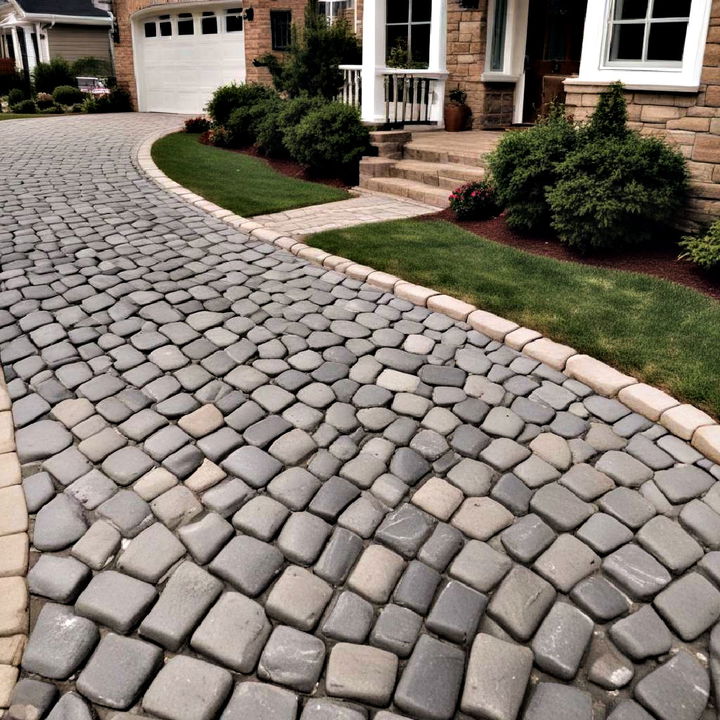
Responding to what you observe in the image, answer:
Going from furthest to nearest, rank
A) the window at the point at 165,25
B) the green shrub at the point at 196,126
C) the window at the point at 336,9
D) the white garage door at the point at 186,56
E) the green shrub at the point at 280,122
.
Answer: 1. the window at the point at 165,25
2. the white garage door at the point at 186,56
3. the window at the point at 336,9
4. the green shrub at the point at 196,126
5. the green shrub at the point at 280,122

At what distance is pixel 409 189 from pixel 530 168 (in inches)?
98.1

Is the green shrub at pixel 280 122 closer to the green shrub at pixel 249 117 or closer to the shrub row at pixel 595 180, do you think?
the green shrub at pixel 249 117

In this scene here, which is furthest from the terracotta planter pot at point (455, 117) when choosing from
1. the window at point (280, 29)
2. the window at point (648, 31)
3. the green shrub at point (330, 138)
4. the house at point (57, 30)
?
the house at point (57, 30)

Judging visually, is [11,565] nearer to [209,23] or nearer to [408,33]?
[408,33]

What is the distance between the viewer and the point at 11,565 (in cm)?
257

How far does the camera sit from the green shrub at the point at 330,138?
9.19 m

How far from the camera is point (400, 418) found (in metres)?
3.50

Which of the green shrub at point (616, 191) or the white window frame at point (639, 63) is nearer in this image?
the green shrub at point (616, 191)

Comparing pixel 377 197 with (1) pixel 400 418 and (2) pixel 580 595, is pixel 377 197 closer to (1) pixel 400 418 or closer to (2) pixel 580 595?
(1) pixel 400 418

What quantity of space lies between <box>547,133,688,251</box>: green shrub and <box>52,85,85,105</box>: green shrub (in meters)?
19.7

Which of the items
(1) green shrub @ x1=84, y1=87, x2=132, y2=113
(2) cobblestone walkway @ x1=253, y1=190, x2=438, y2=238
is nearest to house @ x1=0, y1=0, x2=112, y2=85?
(1) green shrub @ x1=84, y1=87, x2=132, y2=113

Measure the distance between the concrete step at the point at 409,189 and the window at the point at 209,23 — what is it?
11039mm

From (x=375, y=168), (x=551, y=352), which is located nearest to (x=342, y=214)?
(x=375, y=168)

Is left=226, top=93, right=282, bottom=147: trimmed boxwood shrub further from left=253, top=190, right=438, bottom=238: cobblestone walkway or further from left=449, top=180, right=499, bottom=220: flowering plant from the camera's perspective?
left=449, top=180, right=499, bottom=220: flowering plant
